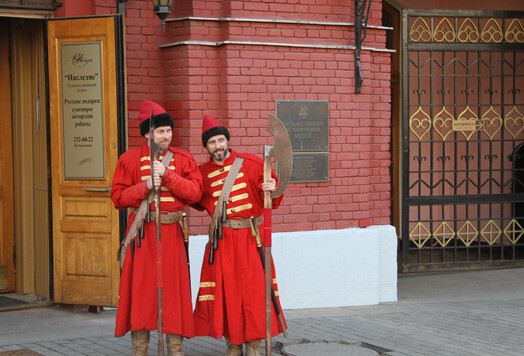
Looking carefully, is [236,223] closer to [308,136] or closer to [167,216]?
[167,216]

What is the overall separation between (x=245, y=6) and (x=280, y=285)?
2.60 metres

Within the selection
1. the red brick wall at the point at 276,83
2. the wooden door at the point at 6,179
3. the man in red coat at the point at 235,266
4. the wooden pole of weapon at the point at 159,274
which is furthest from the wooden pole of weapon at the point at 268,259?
the wooden door at the point at 6,179

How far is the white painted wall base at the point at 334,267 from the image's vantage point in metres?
8.30

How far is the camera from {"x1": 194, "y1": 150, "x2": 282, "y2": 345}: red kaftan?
6.04m

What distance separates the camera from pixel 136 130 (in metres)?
8.12

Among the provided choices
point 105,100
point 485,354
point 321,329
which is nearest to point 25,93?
point 105,100

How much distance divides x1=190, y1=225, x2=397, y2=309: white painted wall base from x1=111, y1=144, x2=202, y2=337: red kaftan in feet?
6.64

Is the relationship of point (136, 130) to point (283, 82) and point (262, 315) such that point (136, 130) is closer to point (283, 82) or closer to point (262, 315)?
point (283, 82)

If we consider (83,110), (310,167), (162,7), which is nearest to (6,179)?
(83,110)

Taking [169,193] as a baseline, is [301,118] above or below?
above

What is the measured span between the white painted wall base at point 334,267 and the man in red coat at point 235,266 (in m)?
1.98

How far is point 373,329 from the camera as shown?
749 cm

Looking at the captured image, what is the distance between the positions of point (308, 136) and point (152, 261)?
2.88 metres

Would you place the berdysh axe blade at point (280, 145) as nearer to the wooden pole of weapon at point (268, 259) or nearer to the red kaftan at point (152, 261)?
the wooden pole of weapon at point (268, 259)
